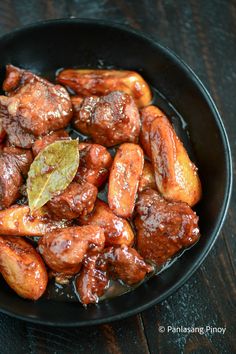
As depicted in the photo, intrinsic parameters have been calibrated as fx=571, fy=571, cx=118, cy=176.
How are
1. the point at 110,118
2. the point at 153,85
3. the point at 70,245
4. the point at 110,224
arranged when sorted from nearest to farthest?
the point at 70,245
the point at 110,224
the point at 110,118
the point at 153,85

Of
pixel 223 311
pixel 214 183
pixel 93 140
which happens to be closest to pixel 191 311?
pixel 223 311

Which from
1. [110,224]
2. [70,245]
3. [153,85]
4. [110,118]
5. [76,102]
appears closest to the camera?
[70,245]

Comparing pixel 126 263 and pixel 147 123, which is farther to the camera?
pixel 147 123

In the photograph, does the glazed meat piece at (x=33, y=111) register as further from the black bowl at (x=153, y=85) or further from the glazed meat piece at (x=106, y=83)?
the black bowl at (x=153, y=85)

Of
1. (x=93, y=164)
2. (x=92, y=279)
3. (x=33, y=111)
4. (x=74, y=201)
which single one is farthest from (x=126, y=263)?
(x=33, y=111)

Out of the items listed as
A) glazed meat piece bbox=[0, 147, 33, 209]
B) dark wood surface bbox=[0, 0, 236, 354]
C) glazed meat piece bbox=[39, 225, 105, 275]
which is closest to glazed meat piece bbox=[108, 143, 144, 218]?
glazed meat piece bbox=[39, 225, 105, 275]

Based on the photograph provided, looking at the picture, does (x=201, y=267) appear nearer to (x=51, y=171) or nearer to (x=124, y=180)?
(x=124, y=180)

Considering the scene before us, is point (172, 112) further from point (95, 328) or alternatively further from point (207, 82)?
point (95, 328)
